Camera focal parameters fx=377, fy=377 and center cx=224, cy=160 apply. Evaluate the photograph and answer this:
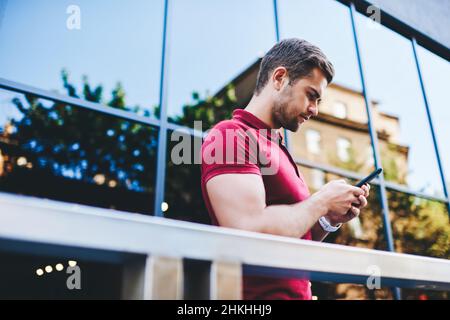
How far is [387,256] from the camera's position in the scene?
→ 25.3 inches

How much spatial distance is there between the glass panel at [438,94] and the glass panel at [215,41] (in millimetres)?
2350

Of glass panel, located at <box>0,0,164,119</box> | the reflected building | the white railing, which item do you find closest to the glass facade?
glass panel, located at <box>0,0,164,119</box>

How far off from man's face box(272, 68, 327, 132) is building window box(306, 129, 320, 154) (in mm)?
13353

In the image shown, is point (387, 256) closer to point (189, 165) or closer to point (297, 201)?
point (297, 201)

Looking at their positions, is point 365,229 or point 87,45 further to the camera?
point 365,229

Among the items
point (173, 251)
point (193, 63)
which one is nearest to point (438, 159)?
Answer: point (193, 63)

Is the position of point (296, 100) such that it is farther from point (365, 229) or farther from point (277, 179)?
point (365, 229)

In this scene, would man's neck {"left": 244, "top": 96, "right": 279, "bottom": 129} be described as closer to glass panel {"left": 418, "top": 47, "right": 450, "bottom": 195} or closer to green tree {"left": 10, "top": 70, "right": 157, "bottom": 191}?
green tree {"left": 10, "top": 70, "right": 157, "bottom": 191}

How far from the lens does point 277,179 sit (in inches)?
50.2

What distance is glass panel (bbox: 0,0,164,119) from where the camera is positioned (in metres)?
2.85

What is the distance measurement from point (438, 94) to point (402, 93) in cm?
46

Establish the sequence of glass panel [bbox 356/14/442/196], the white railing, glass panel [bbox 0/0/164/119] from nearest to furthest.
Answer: the white railing, glass panel [bbox 0/0/164/119], glass panel [bbox 356/14/442/196]

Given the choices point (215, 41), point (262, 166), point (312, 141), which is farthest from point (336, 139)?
point (262, 166)

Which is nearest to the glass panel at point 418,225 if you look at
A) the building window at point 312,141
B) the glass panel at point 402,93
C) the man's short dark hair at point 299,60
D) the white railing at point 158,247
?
the glass panel at point 402,93
